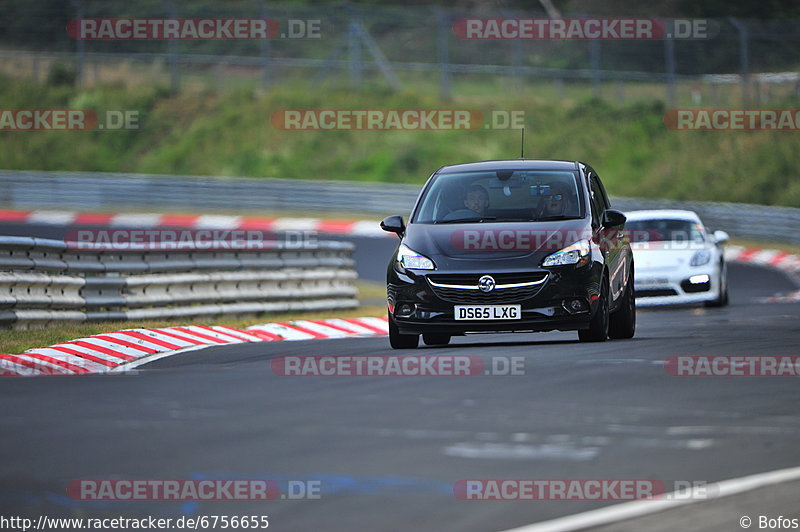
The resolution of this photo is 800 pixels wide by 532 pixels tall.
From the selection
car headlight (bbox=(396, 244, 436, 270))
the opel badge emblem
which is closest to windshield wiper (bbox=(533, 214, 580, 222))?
the opel badge emblem

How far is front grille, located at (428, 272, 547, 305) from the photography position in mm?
12492

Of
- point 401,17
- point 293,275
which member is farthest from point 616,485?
point 401,17

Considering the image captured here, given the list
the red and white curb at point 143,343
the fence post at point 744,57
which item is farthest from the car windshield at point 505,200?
the fence post at point 744,57

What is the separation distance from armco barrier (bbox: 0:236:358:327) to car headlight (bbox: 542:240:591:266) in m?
5.40

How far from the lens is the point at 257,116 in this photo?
4975 cm

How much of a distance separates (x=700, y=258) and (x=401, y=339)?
27.4 feet

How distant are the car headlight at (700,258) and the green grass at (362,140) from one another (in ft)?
71.4

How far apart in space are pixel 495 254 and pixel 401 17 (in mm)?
28993

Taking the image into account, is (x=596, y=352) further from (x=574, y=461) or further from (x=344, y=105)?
(x=344, y=105)

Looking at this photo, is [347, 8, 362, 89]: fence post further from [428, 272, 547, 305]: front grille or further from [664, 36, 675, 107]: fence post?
[428, 272, 547, 305]: front grille

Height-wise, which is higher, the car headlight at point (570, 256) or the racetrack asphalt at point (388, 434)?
the car headlight at point (570, 256)

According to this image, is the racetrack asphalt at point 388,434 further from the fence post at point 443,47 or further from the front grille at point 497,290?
the fence post at point 443,47

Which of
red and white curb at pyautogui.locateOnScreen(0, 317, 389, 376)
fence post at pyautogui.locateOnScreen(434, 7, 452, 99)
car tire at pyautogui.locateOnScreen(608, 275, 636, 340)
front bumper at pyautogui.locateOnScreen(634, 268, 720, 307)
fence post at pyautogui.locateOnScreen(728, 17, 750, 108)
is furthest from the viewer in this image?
fence post at pyautogui.locateOnScreen(434, 7, 452, 99)

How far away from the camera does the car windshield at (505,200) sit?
526 inches
